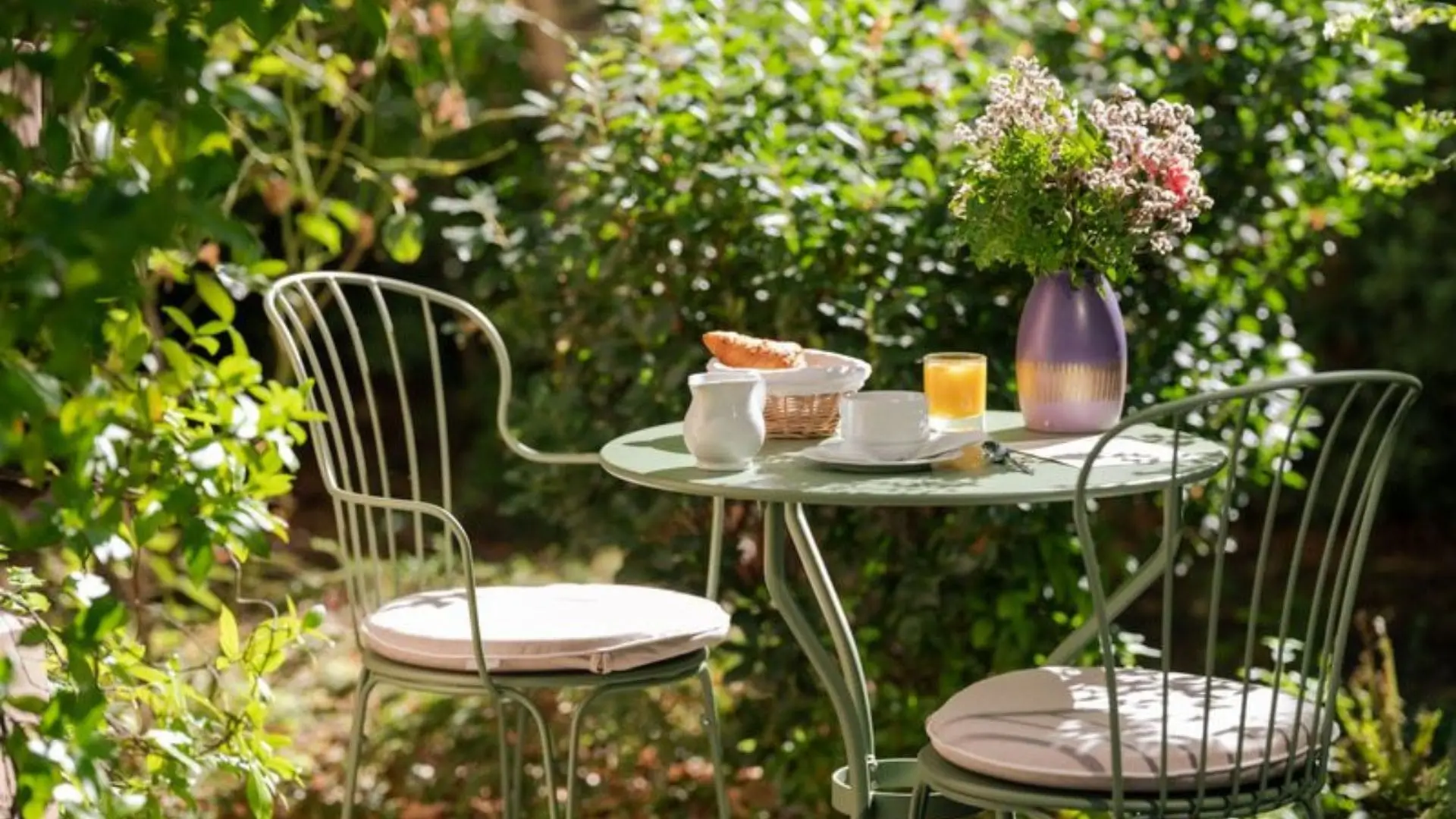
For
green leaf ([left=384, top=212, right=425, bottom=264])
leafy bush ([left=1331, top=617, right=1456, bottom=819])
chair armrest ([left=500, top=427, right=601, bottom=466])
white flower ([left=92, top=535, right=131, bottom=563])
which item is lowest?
leafy bush ([left=1331, top=617, right=1456, bottom=819])

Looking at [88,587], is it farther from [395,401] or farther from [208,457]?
[395,401]

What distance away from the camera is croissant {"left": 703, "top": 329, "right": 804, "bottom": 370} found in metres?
2.77

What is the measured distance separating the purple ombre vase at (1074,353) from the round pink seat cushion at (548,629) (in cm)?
53

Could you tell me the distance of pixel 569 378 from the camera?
11.9 ft

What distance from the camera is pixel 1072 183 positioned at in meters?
2.63

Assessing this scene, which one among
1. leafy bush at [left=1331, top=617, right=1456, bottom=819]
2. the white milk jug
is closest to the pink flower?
the white milk jug

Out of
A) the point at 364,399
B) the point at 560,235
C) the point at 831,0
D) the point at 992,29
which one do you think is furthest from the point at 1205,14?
the point at 364,399

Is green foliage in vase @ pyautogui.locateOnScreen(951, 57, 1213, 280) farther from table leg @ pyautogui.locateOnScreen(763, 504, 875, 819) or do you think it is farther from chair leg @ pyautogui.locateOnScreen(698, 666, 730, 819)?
chair leg @ pyautogui.locateOnScreen(698, 666, 730, 819)

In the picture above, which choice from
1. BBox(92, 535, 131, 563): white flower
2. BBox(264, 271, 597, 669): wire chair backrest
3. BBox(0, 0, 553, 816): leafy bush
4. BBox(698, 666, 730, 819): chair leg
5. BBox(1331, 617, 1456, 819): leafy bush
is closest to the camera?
BBox(0, 0, 553, 816): leafy bush

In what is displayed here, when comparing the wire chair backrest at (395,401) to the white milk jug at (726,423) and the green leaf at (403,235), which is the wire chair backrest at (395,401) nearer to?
the green leaf at (403,235)

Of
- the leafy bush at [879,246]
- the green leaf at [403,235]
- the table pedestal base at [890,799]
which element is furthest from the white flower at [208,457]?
the green leaf at [403,235]

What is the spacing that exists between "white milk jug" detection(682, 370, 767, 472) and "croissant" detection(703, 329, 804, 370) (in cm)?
23

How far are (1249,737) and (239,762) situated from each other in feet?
3.55

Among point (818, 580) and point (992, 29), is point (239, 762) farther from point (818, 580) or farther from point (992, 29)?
point (992, 29)
